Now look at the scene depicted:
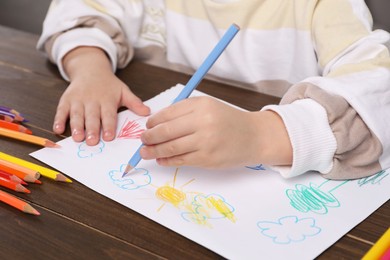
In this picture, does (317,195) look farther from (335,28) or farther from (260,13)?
(260,13)

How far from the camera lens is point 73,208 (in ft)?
1.53

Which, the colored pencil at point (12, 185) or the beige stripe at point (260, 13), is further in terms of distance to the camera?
the beige stripe at point (260, 13)

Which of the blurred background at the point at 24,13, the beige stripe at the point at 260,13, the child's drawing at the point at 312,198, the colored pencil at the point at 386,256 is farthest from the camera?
the blurred background at the point at 24,13

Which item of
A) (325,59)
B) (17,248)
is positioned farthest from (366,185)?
(17,248)

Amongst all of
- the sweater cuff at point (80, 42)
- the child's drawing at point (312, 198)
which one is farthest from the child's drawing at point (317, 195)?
the sweater cuff at point (80, 42)

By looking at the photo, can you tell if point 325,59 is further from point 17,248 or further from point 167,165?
point 17,248

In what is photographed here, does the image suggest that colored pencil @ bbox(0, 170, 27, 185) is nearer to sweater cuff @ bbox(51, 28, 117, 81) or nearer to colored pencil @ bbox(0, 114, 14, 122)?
colored pencil @ bbox(0, 114, 14, 122)

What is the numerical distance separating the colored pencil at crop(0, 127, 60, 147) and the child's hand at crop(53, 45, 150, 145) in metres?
0.03

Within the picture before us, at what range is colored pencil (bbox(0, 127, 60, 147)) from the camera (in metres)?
0.56

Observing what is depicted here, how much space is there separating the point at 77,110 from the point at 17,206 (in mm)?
193

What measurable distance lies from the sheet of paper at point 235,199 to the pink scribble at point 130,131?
2 centimetres

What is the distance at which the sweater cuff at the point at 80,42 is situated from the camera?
0.76m

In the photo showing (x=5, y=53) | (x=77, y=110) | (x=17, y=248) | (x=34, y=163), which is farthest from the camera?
(x=5, y=53)

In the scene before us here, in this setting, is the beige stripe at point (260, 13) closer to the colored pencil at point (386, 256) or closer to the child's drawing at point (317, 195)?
the child's drawing at point (317, 195)
